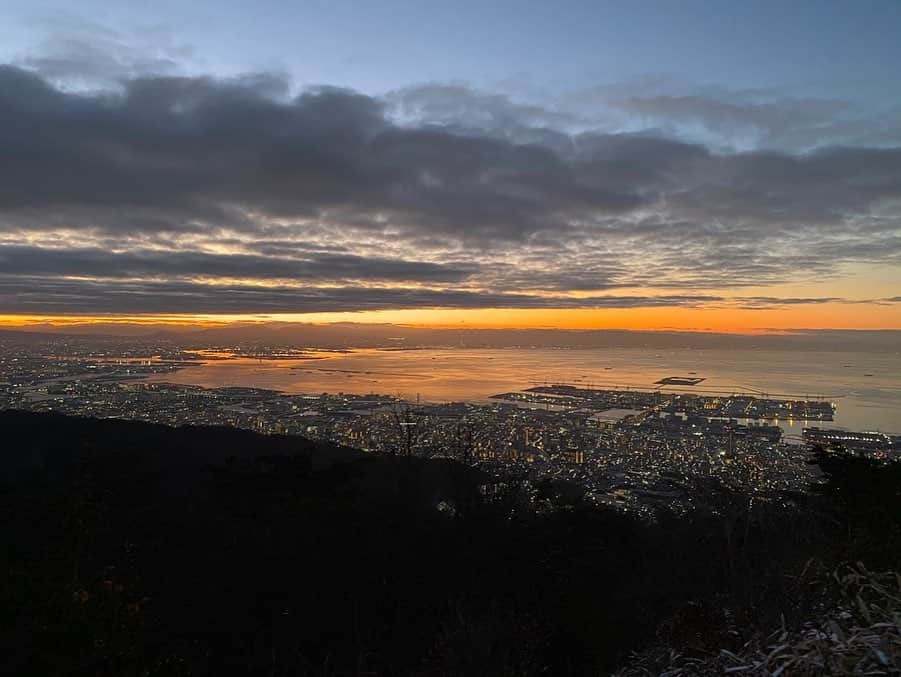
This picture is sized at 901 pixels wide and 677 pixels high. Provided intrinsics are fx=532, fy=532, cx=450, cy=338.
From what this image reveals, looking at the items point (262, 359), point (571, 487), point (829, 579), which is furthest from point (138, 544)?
point (262, 359)

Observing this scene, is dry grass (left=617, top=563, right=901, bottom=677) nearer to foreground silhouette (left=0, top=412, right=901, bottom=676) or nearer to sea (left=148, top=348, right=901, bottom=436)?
foreground silhouette (left=0, top=412, right=901, bottom=676)

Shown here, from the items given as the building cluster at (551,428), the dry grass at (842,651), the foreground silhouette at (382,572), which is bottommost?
the building cluster at (551,428)

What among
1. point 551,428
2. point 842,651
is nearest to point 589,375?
point 551,428

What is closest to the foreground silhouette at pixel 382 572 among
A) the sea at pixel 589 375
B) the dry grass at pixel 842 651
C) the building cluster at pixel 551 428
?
the dry grass at pixel 842 651

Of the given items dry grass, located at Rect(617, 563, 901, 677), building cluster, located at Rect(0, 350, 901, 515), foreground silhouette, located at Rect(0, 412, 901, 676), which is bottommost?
building cluster, located at Rect(0, 350, 901, 515)

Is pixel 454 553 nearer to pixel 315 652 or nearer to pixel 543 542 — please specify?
pixel 543 542

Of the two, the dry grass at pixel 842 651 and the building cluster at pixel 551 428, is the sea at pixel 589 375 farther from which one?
the dry grass at pixel 842 651

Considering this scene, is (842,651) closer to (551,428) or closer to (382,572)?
(382,572)

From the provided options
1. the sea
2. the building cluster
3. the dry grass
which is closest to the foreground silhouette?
the dry grass
